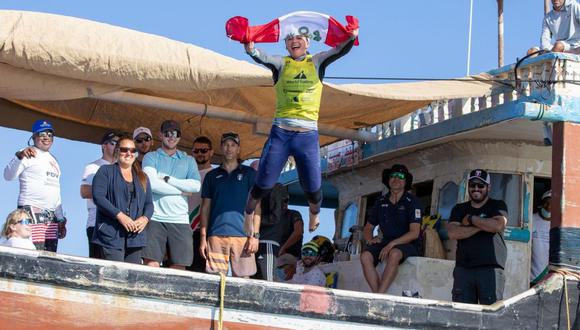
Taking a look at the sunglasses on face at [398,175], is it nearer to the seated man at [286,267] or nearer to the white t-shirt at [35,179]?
the seated man at [286,267]

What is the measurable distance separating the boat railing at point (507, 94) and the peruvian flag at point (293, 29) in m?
2.06

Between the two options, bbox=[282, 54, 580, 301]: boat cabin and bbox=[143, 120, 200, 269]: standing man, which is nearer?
bbox=[143, 120, 200, 269]: standing man

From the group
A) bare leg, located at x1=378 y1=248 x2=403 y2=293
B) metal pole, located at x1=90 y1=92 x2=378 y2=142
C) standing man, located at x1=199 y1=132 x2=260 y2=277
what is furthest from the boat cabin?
standing man, located at x1=199 y1=132 x2=260 y2=277

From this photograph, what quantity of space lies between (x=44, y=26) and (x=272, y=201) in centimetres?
273

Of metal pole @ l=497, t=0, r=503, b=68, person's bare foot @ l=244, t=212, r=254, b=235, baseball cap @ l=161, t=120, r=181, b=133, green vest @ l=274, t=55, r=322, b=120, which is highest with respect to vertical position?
metal pole @ l=497, t=0, r=503, b=68

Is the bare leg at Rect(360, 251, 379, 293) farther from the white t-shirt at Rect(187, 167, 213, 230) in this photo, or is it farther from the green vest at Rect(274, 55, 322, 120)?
the green vest at Rect(274, 55, 322, 120)

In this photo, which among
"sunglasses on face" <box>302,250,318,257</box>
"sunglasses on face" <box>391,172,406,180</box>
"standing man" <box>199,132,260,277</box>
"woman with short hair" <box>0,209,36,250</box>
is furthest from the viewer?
"sunglasses on face" <box>302,250,318,257</box>

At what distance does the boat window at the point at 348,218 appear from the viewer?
13102 mm

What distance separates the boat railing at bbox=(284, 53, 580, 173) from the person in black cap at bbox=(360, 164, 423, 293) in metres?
1.09

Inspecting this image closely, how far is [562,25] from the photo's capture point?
10.9 metres

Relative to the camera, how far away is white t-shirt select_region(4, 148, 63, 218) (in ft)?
30.3

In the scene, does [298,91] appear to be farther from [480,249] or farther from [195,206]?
[195,206]

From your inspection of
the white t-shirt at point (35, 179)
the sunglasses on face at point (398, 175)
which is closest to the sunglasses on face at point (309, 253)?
the sunglasses on face at point (398, 175)

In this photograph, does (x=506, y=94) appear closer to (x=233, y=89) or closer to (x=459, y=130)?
(x=459, y=130)
